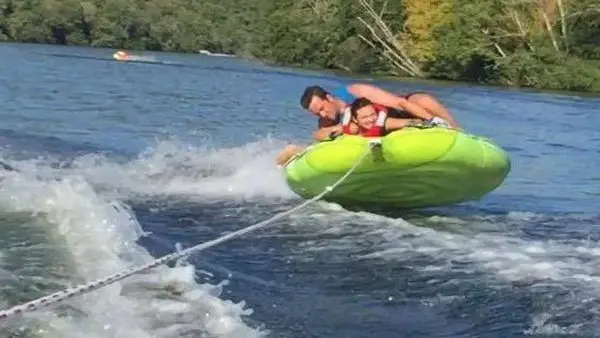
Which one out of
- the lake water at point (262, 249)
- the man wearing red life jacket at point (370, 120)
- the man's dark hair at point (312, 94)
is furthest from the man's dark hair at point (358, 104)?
the lake water at point (262, 249)

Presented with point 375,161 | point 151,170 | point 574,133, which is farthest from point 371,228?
point 574,133

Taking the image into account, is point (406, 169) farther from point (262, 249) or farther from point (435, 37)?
point (435, 37)

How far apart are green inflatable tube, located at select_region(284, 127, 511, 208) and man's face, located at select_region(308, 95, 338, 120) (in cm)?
38

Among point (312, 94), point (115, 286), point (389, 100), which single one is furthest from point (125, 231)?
point (389, 100)

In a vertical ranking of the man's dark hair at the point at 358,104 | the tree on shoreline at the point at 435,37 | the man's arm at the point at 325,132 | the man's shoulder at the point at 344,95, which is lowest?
the tree on shoreline at the point at 435,37

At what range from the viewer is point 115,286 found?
6012 mm

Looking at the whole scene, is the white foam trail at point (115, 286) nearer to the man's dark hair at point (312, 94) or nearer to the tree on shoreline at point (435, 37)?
the man's dark hair at point (312, 94)

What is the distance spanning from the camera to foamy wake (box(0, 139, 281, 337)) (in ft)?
18.0

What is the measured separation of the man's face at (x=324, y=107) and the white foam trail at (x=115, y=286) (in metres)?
1.79

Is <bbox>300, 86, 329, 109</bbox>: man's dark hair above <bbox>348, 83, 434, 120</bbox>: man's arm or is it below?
below

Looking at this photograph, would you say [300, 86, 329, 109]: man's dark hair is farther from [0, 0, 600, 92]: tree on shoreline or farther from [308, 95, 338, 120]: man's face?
[0, 0, 600, 92]: tree on shoreline

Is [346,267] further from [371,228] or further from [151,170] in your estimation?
[151,170]

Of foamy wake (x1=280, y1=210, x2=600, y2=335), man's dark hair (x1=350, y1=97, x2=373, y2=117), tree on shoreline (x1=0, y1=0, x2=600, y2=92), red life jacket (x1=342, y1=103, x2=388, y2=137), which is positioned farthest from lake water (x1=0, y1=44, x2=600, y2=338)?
tree on shoreline (x1=0, y1=0, x2=600, y2=92)

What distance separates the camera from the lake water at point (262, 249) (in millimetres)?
5930
